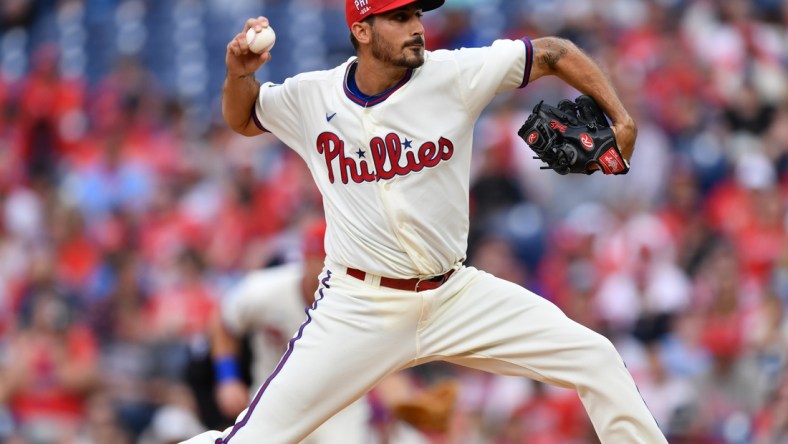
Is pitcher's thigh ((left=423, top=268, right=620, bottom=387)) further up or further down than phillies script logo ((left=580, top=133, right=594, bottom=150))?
further down

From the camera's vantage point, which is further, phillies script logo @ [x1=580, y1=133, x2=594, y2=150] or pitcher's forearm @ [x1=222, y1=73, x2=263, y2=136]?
pitcher's forearm @ [x1=222, y1=73, x2=263, y2=136]

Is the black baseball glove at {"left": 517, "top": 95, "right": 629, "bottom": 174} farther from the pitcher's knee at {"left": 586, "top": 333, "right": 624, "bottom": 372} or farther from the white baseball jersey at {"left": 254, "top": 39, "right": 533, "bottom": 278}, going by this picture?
the pitcher's knee at {"left": 586, "top": 333, "right": 624, "bottom": 372}

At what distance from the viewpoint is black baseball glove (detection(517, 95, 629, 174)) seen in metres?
4.94

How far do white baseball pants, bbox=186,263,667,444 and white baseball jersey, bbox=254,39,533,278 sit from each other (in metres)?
0.15

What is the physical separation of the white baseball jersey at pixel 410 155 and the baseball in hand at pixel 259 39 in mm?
300

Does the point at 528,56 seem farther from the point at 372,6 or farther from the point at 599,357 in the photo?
the point at 599,357

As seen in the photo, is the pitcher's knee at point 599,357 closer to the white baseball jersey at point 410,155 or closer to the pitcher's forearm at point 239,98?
the white baseball jersey at point 410,155

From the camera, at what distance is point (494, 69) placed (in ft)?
16.6

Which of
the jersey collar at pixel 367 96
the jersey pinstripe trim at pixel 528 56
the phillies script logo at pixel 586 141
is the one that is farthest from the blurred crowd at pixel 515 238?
the jersey pinstripe trim at pixel 528 56

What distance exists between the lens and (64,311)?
11.2m

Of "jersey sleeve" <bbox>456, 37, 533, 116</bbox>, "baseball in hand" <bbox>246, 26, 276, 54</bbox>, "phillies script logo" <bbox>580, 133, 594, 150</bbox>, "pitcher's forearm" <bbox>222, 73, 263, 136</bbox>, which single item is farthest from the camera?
"pitcher's forearm" <bbox>222, 73, 263, 136</bbox>

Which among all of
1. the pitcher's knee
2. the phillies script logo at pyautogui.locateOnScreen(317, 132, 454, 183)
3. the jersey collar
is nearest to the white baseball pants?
the pitcher's knee

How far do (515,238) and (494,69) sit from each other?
17.6ft

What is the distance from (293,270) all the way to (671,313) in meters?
3.17
